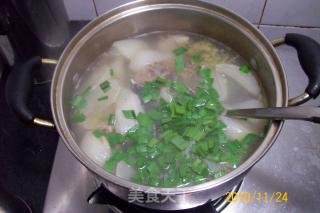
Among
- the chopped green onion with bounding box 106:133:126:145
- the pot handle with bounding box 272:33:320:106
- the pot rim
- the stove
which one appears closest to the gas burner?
the stove

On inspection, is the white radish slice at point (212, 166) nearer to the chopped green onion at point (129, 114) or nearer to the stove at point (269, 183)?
the stove at point (269, 183)

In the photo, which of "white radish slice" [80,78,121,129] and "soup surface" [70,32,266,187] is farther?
"white radish slice" [80,78,121,129]

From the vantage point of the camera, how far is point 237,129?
91 cm

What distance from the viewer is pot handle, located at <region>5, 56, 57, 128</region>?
0.76 meters

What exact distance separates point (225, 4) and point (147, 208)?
2.63 feet

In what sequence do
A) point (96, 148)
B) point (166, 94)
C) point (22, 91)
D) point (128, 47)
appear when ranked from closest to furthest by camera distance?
point (22, 91) < point (96, 148) < point (166, 94) < point (128, 47)

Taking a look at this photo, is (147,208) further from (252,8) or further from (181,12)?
(252,8)

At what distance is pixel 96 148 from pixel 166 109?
0.73 feet

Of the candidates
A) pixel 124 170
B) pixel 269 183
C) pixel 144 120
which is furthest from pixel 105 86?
pixel 269 183

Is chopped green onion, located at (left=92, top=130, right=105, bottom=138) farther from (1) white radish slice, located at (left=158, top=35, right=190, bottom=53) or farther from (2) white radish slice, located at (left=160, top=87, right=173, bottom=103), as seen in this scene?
(1) white radish slice, located at (left=158, top=35, right=190, bottom=53)

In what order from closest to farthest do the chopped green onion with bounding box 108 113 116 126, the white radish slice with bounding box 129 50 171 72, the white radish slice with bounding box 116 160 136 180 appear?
the white radish slice with bounding box 116 160 136 180
the chopped green onion with bounding box 108 113 116 126
the white radish slice with bounding box 129 50 171 72

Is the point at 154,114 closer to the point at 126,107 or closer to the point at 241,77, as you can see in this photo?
the point at 126,107

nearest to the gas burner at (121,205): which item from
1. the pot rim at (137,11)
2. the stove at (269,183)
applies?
the stove at (269,183)

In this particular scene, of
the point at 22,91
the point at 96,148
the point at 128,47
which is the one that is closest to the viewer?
the point at 22,91
